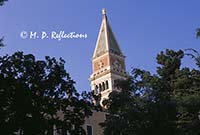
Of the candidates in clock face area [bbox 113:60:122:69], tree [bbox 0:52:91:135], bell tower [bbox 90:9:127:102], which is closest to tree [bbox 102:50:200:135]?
tree [bbox 0:52:91:135]

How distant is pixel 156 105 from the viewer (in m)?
22.4

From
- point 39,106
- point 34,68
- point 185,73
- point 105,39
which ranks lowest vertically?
point 39,106

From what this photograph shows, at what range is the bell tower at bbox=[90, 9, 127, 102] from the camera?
261 feet

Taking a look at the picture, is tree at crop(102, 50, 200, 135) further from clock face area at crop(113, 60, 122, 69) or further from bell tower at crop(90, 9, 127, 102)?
clock face area at crop(113, 60, 122, 69)

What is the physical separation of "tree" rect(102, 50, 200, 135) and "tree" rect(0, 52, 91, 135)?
651 cm

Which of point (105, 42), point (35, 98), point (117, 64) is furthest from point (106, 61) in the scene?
point (35, 98)

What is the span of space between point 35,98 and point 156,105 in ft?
28.8

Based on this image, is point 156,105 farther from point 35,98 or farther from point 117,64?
point 117,64

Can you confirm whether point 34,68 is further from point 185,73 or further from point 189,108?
point 185,73

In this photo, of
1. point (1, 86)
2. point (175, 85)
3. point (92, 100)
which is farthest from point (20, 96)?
point (175, 85)

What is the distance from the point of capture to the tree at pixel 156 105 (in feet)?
72.3

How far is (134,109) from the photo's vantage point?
73.7 ft

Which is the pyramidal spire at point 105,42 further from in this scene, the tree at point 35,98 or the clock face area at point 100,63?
the tree at point 35,98

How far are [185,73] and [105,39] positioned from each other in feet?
185
